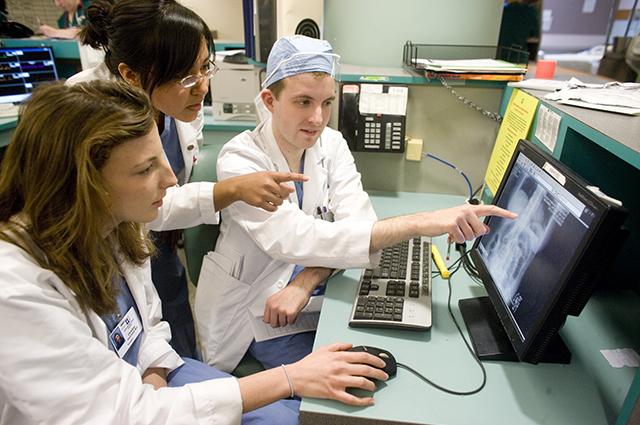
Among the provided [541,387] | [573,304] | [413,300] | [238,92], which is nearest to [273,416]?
[413,300]

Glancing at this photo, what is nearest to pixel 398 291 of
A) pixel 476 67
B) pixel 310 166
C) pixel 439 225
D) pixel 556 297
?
pixel 439 225

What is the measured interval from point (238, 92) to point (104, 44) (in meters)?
1.26

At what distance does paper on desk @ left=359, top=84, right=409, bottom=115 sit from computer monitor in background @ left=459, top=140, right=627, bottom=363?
0.67 meters

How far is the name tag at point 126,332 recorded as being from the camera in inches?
34.4

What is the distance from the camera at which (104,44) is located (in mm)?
1269

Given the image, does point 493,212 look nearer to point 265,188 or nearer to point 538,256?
point 538,256

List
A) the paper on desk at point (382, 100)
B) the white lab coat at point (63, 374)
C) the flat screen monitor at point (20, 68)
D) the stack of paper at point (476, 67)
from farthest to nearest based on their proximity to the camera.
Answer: the flat screen monitor at point (20, 68), the paper on desk at point (382, 100), the stack of paper at point (476, 67), the white lab coat at point (63, 374)

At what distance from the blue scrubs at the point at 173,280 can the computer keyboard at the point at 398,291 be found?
0.81 meters

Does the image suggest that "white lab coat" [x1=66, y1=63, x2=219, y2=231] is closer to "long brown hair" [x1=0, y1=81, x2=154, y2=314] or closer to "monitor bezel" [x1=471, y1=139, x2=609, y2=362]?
"long brown hair" [x1=0, y1=81, x2=154, y2=314]

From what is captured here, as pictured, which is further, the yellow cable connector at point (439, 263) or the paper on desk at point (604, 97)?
the yellow cable connector at point (439, 263)

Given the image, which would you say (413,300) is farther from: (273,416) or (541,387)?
(273,416)

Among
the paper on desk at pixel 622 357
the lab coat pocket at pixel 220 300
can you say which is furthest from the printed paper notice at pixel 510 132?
the lab coat pocket at pixel 220 300

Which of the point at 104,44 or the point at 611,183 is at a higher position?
the point at 104,44

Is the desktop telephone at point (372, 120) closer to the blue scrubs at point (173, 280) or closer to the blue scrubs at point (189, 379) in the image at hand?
the blue scrubs at point (173, 280)
